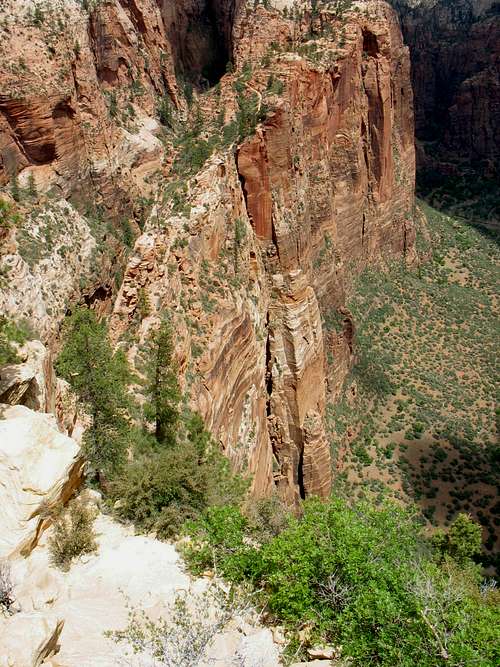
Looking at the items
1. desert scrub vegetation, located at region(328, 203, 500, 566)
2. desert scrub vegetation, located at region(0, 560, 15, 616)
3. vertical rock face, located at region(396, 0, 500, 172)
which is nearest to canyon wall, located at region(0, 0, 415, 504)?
desert scrub vegetation, located at region(328, 203, 500, 566)

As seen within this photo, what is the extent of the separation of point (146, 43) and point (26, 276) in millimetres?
39968

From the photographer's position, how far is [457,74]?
106125mm

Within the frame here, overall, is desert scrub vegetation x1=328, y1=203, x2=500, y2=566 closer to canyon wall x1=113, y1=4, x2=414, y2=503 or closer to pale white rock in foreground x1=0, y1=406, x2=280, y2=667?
canyon wall x1=113, y1=4, x2=414, y2=503

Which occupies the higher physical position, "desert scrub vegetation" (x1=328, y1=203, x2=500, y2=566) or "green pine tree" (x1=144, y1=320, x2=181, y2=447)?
"green pine tree" (x1=144, y1=320, x2=181, y2=447)

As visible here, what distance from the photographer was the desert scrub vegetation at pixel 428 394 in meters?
42.7

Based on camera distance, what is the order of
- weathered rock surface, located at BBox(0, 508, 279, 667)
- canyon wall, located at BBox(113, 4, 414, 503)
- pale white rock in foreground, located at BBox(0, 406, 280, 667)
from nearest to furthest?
weathered rock surface, located at BBox(0, 508, 279, 667) → pale white rock in foreground, located at BBox(0, 406, 280, 667) → canyon wall, located at BBox(113, 4, 414, 503)

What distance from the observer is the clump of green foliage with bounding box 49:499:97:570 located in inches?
487

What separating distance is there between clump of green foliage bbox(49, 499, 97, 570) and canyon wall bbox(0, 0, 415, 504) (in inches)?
367

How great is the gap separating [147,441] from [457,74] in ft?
360

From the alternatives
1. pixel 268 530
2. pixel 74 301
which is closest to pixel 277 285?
pixel 74 301

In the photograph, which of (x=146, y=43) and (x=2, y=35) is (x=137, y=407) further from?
(x=146, y=43)

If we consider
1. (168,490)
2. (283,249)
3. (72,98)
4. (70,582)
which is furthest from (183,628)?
(72,98)

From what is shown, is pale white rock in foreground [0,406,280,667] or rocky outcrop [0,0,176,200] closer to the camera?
pale white rock in foreground [0,406,280,667]

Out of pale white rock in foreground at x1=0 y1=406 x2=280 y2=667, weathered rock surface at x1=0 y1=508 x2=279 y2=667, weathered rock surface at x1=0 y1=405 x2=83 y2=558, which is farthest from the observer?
weathered rock surface at x1=0 y1=405 x2=83 y2=558
